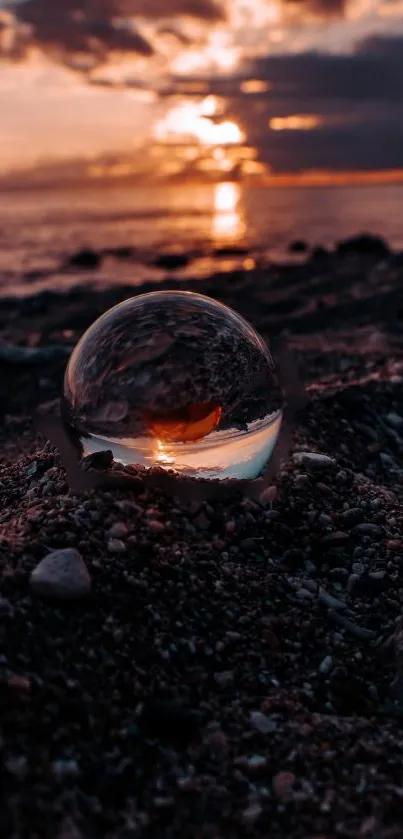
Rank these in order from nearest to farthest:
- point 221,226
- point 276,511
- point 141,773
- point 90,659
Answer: point 141,773 < point 90,659 < point 276,511 < point 221,226

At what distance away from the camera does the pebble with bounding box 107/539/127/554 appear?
2076mm

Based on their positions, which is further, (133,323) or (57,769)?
(133,323)

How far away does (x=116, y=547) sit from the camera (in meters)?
2.08

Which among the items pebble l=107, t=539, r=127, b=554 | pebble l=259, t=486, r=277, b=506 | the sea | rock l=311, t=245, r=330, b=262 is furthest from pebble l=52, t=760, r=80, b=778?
rock l=311, t=245, r=330, b=262

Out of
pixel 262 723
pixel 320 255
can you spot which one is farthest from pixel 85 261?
pixel 262 723

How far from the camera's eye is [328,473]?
272 centimetres

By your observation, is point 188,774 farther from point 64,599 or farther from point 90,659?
point 64,599

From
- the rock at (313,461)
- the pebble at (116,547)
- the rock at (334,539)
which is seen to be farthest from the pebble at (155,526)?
the rock at (313,461)

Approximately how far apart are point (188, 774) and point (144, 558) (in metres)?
0.65

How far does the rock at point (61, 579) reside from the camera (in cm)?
186

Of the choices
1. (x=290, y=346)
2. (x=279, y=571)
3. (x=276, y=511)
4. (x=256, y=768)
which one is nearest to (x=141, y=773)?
(x=256, y=768)

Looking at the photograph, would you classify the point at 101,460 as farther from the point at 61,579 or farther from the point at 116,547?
the point at 61,579

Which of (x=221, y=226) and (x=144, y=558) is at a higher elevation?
(x=144, y=558)

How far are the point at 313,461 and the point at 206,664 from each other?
3.57 feet
